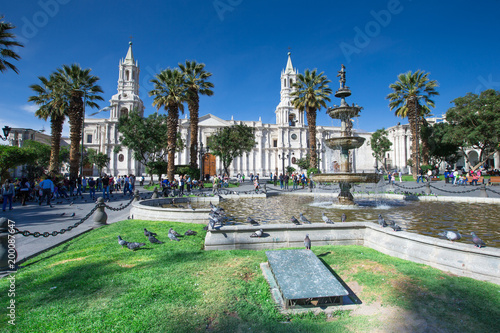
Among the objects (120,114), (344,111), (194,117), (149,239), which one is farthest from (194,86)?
(120,114)

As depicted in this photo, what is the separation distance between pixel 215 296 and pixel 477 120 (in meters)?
37.5

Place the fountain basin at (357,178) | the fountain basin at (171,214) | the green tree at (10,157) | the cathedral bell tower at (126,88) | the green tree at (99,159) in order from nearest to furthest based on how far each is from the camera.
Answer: the fountain basin at (171,214) → the fountain basin at (357,178) → the green tree at (10,157) → the green tree at (99,159) → the cathedral bell tower at (126,88)

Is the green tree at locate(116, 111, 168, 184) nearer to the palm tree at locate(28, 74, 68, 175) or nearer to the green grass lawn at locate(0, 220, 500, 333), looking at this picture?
the palm tree at locate(28, 74, 68, 175)

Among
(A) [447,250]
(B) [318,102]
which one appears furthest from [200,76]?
(A) [447,250]

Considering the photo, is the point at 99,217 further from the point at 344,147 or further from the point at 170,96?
the point at 170,96

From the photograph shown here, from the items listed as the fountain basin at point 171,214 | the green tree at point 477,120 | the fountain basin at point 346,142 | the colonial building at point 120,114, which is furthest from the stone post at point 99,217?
the colonial building at point 120,114

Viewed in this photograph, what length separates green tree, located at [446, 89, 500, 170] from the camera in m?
28.4

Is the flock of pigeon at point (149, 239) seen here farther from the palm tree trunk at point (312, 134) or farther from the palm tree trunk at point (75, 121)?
the palm tree trunk at point (312, 134)

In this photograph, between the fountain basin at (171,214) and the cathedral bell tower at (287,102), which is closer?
the fountain basin at (171,214)

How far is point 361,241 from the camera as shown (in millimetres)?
5188

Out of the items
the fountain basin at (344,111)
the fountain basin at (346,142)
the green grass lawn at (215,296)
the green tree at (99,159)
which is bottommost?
the green grass lawn at (215,296)

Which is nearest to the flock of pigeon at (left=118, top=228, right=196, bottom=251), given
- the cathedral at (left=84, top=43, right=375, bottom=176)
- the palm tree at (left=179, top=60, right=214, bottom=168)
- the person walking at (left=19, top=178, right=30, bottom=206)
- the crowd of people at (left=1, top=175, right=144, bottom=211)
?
the crowd of people at (left=1, top=175, right=144, bottom=211)

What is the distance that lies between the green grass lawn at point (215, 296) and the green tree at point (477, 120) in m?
33.2

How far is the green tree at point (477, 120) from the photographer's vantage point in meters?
28.4
